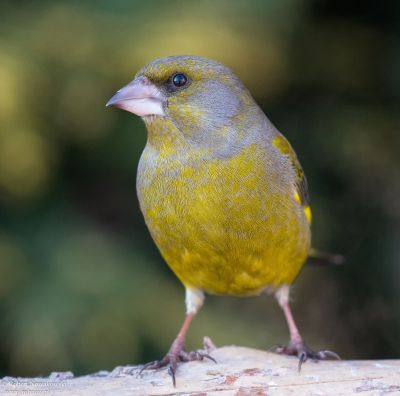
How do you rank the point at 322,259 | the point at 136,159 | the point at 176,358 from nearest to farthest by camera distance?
the point at 176,358 < the point at 322,259 < the point at 136,159

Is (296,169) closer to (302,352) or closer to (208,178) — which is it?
(208,178)

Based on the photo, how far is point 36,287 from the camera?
504 cm

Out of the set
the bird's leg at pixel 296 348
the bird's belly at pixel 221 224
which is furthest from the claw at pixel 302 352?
the bird's belly at pixel 221 224

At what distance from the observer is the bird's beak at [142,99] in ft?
12.7

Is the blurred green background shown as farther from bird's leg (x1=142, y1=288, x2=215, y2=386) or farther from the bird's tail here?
bird's leg (x1=142, y1=288, x2=215, y2=386)

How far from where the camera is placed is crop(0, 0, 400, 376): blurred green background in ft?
16.6

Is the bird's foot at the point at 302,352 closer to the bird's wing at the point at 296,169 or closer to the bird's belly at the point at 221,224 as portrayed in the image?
the bird's belly at the point at 221,224

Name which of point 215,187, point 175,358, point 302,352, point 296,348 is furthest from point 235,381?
point 215,187

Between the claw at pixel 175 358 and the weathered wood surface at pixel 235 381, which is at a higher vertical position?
the weathered wood surface at pixel 235 381

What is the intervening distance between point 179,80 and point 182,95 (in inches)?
3.2

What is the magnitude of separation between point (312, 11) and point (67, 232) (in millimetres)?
2282

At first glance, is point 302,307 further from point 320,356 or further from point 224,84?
point 224,84

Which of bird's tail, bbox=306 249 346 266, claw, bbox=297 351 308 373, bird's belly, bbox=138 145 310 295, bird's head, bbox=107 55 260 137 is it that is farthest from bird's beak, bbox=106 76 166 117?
bird's tail, bbox=306 249 346 266

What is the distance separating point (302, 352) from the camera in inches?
164
